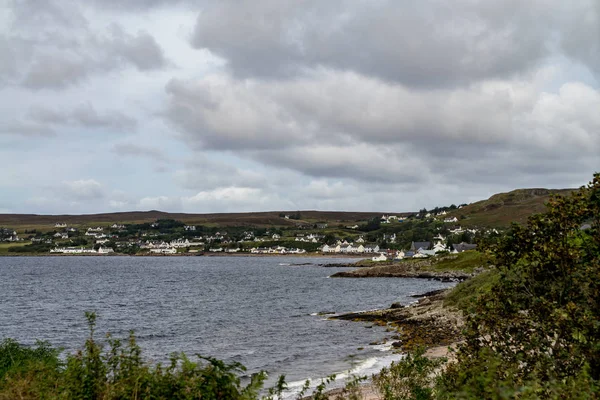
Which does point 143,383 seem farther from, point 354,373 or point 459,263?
point 459,263

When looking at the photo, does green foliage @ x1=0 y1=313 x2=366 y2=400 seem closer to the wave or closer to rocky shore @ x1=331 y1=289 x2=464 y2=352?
the wave

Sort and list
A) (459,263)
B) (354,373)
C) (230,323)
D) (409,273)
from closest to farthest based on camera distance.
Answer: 1. (354,373)
2. (230,323)
3. (459,263)
4. (409,273)

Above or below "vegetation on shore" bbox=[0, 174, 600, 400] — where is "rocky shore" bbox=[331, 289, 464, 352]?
below

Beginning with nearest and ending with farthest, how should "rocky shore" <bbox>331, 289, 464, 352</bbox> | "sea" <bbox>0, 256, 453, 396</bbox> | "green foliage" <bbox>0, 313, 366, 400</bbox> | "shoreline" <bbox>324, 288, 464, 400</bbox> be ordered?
"green foliage" <bbox>0, 313, 366, 400</bbox> → "shoreline" <bbox>324, 288, 464, 400</bbox> → "sea" <bbox>0, 256, 453, 396</bbox> → "rocky shore" <bbox>331, 289, 464, 352</bbox>

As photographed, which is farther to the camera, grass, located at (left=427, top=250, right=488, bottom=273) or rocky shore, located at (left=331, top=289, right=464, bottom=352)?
grass, located at (left=427, top=250, right=488, bottom=273)

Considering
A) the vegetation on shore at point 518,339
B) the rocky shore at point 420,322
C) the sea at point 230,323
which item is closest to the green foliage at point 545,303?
the vegetation on shore at point 518,339

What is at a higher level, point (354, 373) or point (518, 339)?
point (518, 339)

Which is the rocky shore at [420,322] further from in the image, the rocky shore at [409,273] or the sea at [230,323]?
the rocky shore at [409,273]

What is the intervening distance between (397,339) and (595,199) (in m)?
34.2

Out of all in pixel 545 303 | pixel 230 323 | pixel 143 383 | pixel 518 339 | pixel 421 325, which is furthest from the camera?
pixel 230 323

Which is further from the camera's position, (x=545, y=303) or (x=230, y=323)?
(x=230, y=323)

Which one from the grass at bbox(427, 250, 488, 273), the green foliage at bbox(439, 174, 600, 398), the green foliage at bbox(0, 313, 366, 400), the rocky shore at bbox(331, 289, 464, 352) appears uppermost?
the green foliage at bbox(439, 174, 600, 398)

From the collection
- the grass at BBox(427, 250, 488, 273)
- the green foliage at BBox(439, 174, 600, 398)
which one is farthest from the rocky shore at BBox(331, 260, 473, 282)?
the green foliage at BBox(439, 174, 600, 398)

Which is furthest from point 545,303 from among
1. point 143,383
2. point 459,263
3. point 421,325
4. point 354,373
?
point 459,263
